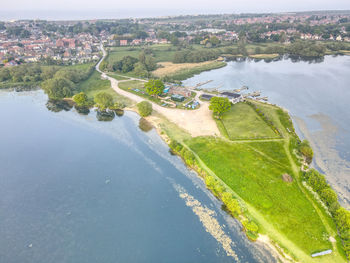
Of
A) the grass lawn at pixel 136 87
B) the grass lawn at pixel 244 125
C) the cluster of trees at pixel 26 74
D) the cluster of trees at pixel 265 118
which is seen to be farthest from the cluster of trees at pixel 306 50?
the cluster of trees at pixel 26 74

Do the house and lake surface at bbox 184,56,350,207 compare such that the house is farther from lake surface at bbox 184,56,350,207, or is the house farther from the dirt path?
lake surface at bbox 184,56,350,207

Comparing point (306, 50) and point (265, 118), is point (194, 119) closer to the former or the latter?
point (265, 118)

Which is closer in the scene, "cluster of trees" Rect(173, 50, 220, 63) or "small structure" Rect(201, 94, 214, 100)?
"small structure" Rect(201, 94, 214, 100)

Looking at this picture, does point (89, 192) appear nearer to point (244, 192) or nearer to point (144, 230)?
point (144, 230)

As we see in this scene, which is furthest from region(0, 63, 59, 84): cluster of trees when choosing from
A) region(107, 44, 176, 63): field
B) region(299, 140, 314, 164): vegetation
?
region(299, 140, 314, 164): vegetation

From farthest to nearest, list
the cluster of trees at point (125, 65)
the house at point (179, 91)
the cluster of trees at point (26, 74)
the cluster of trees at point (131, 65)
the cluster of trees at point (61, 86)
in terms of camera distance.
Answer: the cluster of trees at point (125, 65)
the cluster of trees at point (131, 65)
the cluster of trees at point (26, 74)
the cluster of trees at point (61, 86)
the house at point (179, 91)

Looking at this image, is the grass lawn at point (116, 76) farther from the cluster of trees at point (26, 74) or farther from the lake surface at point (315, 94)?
the lake surface at point (315, 94)
